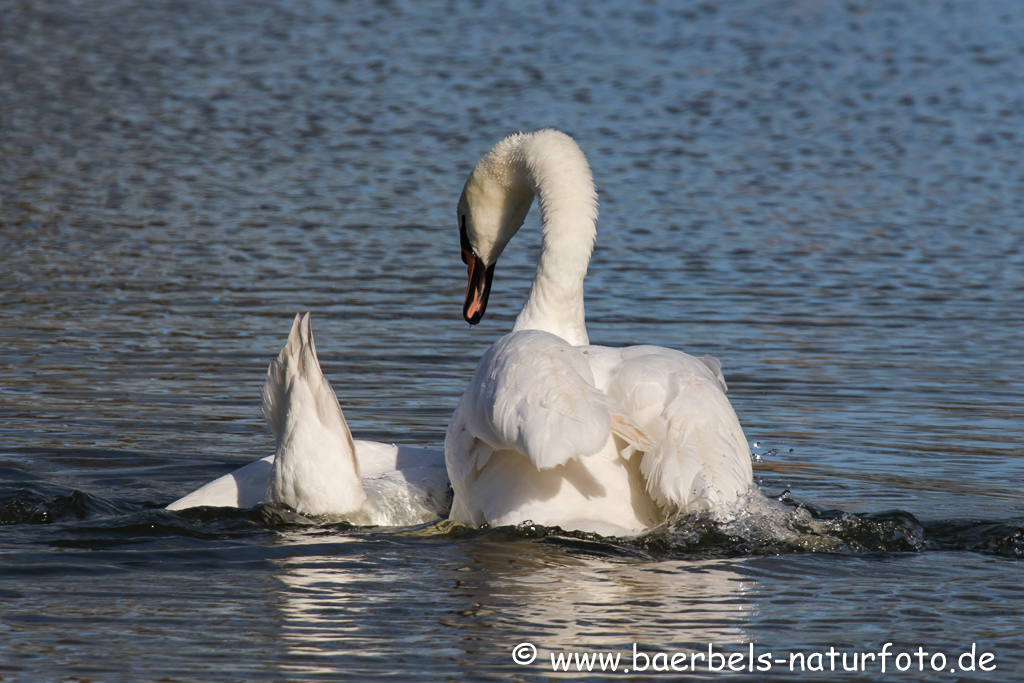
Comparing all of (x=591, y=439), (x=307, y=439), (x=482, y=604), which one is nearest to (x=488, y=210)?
(x=307, y=439)

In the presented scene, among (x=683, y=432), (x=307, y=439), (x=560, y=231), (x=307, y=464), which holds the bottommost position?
(x=307, y=464)

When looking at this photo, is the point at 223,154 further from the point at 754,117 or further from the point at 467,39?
the point at 467,39

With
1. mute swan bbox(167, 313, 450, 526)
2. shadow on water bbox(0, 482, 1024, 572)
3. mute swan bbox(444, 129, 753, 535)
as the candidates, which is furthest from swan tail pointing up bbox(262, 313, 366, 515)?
mute swan bbox(444, 129, 753, 535)

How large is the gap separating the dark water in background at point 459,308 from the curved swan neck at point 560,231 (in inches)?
49.1

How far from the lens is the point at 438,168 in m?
16.3

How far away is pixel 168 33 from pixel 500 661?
2235cm

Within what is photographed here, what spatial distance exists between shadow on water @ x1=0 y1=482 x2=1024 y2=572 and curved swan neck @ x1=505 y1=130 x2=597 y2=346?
1182 millimetres

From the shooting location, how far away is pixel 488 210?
7688mm

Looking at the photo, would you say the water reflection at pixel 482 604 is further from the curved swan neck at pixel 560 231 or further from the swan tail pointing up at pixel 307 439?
the curved swan neck at pixel 560 231

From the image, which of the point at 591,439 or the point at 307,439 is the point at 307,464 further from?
the point at 591,439

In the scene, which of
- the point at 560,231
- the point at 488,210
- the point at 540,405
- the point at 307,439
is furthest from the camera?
the point at 488,210

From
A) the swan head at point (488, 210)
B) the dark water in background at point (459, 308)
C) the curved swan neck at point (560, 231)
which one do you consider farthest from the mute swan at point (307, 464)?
the swan head at point (488, 210)

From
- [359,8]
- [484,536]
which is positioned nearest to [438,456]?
[484,536]

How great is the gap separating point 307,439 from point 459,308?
17.0 feet
